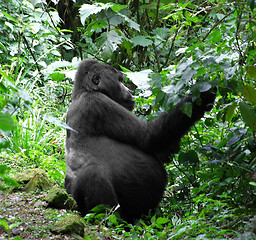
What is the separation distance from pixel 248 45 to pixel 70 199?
6.27 ft

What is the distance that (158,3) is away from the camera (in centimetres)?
467

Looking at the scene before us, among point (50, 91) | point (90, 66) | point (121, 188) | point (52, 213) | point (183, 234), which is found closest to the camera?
point (183, 234)

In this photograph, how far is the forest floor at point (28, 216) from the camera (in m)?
2.32

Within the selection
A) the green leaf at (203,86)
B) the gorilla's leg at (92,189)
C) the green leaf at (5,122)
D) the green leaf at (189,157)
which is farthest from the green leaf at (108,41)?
the green leaf at (5,122)

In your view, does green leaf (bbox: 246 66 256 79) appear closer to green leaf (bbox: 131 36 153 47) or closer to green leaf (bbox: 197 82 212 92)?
green leaf (bbox: 197 82 212 92)

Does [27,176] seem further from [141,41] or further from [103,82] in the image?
[141,41]

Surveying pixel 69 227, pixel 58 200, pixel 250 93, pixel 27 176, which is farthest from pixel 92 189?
pixel 250 93

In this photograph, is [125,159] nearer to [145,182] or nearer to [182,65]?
[145,182]

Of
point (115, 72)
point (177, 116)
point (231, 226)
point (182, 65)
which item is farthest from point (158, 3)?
point (231, 226)

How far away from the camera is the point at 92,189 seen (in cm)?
337

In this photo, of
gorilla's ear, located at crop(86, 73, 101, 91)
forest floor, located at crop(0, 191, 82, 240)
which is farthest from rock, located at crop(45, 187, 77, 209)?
gorilla's ear, located at crop(86, 73, 101, 91)

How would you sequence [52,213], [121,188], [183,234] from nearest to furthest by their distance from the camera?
[183,234] → [52,213] → [121,188]

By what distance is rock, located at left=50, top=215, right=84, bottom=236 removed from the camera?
2369 mm

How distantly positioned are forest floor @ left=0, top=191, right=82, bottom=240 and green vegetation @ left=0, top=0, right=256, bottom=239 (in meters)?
0.10
